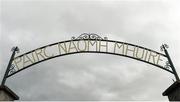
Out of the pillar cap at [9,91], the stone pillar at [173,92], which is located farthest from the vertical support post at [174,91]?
the pillar cap at [9,91]

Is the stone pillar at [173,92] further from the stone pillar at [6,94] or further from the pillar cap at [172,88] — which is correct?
the stone pillar at [6,94]

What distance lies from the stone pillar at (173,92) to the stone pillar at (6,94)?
4.47 metres

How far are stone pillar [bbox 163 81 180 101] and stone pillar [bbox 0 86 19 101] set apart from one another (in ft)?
14.7

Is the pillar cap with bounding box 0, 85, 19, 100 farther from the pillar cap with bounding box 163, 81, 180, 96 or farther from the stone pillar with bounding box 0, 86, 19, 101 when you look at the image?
the pillar cap with bounding box 163, 81, 180, 96

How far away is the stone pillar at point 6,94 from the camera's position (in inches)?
246

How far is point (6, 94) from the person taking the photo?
641 cm

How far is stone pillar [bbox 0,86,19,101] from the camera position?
624cm

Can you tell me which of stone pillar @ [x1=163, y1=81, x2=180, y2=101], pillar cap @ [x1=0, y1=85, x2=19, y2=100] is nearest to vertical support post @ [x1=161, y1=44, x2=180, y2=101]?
stone pillar @ [x1=163, y1=81, x2=180, y2=101]

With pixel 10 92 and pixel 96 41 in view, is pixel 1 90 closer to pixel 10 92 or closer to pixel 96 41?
pixel 10 92

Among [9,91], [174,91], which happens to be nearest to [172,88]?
[174,91]

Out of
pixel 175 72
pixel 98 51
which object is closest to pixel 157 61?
pixel 175 72

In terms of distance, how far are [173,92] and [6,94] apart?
4.79m

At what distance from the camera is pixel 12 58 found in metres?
7.56

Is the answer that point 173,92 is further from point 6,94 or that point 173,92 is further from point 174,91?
point 6,94
